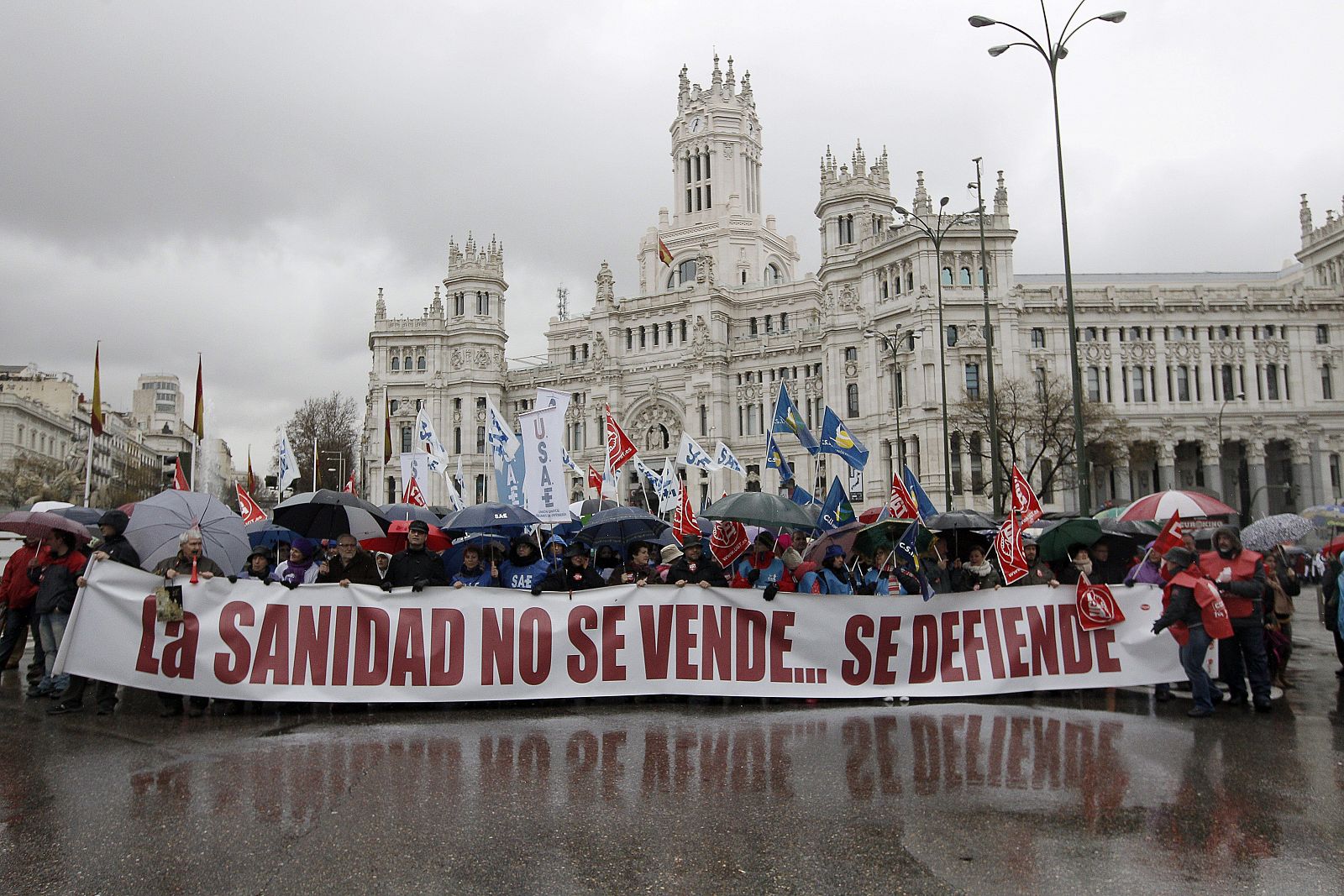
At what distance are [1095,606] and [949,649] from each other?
5.80 feet

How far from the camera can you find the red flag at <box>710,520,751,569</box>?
43.0 ft

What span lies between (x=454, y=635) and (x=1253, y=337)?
2459 inches

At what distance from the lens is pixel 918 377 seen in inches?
2184

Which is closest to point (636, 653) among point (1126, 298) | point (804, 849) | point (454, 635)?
point (454, 635)

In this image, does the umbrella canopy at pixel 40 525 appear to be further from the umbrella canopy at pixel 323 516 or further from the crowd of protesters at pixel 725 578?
the umbrella canopy at pixel 323 516

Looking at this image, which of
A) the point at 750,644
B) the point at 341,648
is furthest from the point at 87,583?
the point at 750,644

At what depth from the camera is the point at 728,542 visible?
13.3 meters

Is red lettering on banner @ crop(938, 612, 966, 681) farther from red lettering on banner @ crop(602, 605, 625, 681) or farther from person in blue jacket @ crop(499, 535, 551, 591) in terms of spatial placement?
person in blue jacket @ crop(499, 535, 551, 591)

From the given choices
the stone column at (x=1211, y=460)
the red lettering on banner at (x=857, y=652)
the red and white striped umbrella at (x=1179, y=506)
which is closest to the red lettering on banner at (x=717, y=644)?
the red lettering on banner at (x=857, y=652)

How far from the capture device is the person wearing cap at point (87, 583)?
9.49 meters

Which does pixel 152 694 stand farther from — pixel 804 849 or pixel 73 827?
pixel 804 849

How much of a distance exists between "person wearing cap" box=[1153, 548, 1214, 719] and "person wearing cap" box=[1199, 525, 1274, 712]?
1.06ft

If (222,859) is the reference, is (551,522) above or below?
above

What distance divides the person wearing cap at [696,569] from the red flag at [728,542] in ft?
7.39
